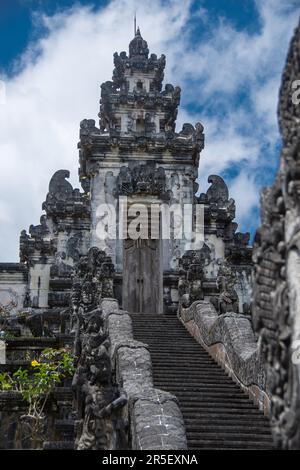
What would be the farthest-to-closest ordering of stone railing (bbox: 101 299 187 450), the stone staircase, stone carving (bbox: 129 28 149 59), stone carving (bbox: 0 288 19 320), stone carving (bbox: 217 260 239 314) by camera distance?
1. stone carving (bbox: 129 28 149 59)
2. stone carving (bbox: 0 288 19 320)
3. stone carving (bbox: 217 260 239 314)
4. the stone staircase
5. stone railing (bbox: 101 299 187 450)

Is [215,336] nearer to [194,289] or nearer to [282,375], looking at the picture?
[194,289]

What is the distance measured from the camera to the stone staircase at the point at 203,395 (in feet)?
26.5

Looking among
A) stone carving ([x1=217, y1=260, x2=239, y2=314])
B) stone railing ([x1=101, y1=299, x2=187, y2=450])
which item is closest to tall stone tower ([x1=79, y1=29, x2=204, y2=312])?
stone carving ([x1=217, y1=260, x2=239, y2=314])

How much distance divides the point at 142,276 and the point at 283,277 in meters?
15.8

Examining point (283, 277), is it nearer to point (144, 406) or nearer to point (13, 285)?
point (144, 406)

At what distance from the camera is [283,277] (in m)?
3.30

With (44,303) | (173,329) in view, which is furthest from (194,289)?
(44,303)

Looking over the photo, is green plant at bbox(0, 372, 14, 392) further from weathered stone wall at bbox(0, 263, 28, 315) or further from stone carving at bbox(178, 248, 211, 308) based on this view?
weathered stone wall at bbox(0, 263, 28, 315)

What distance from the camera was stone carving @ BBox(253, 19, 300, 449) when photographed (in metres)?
3.14

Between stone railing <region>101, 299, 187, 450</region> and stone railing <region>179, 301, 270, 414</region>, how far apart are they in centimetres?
144

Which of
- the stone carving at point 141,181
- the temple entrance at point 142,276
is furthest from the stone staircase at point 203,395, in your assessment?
the stone carving at point 141,181

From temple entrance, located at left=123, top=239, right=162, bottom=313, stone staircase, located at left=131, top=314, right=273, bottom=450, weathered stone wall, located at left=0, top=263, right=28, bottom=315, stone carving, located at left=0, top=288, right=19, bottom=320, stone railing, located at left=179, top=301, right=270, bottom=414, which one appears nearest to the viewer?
stone staircase, located at left=131, top=314, right=273, bottom=450

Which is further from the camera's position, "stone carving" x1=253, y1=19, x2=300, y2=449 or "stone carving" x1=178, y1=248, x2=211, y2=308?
"stone carving" x1=178, y1=248, x2=211, y2=308
